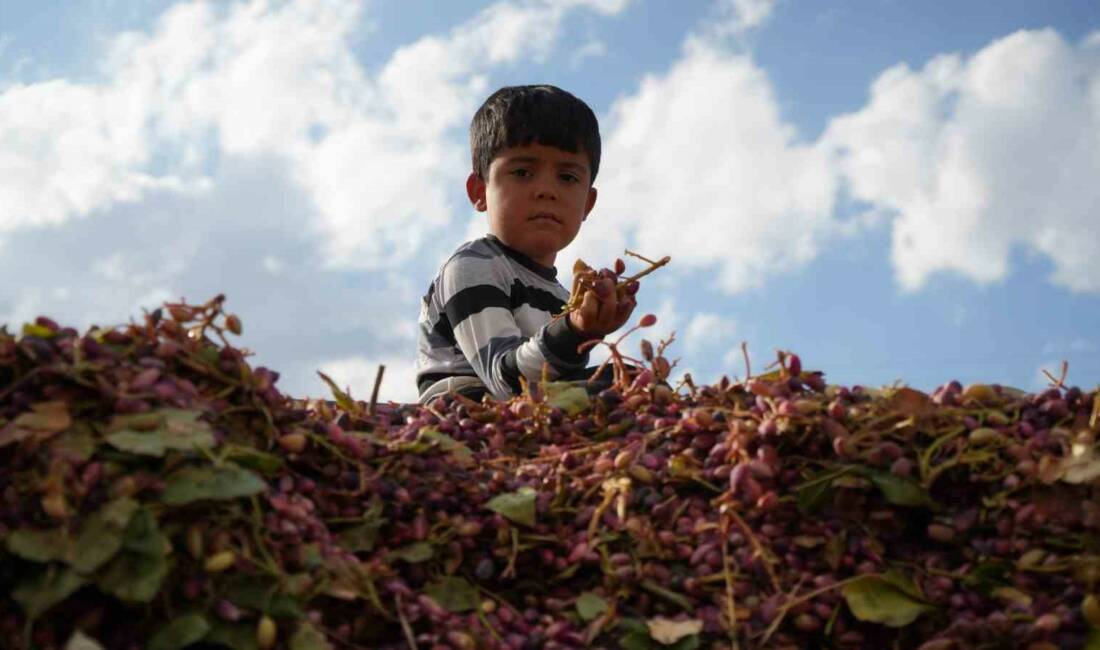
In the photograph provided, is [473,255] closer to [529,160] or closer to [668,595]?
[529,160]

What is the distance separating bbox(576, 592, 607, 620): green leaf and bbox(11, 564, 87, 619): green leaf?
84cm

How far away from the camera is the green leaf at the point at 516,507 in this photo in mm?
2207

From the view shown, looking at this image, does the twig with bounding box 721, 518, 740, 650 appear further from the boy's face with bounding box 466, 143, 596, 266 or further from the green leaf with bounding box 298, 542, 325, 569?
the boy's face with bounding box 466, 143, 596, 266

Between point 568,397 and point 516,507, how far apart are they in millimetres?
607

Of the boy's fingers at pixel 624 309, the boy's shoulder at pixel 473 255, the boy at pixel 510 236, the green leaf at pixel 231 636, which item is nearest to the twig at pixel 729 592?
the green leaf at pixel 231 636

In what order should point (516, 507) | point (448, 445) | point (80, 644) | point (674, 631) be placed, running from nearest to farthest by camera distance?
point (80, 644) → point (674, 631) → point (516, 507) → point (448, 445)

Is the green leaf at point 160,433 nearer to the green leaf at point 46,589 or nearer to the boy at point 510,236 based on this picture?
the green leaf at point 46,589

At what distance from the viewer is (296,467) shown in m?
2.21

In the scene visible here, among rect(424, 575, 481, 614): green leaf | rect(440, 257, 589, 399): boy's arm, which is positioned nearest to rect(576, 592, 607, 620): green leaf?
rect(424, 575, 481, 614): green leaf

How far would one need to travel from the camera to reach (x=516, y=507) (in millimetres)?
2225

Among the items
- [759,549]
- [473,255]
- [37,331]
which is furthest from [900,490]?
[473,255]

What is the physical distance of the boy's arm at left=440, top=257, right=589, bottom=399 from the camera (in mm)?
3492

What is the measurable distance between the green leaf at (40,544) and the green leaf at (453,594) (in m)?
0.63

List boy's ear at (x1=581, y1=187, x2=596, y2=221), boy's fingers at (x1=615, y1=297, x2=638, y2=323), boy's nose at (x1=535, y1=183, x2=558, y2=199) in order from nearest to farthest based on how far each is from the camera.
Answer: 1. boy's fingers at (x1=615, y1=297, x2=638, y2=323)
2. boy's nose at (x1=535, y1=183, x2=558, y2=199)
3. boy's ear at (x1=581, y1=187, x2=596, y2=221)
